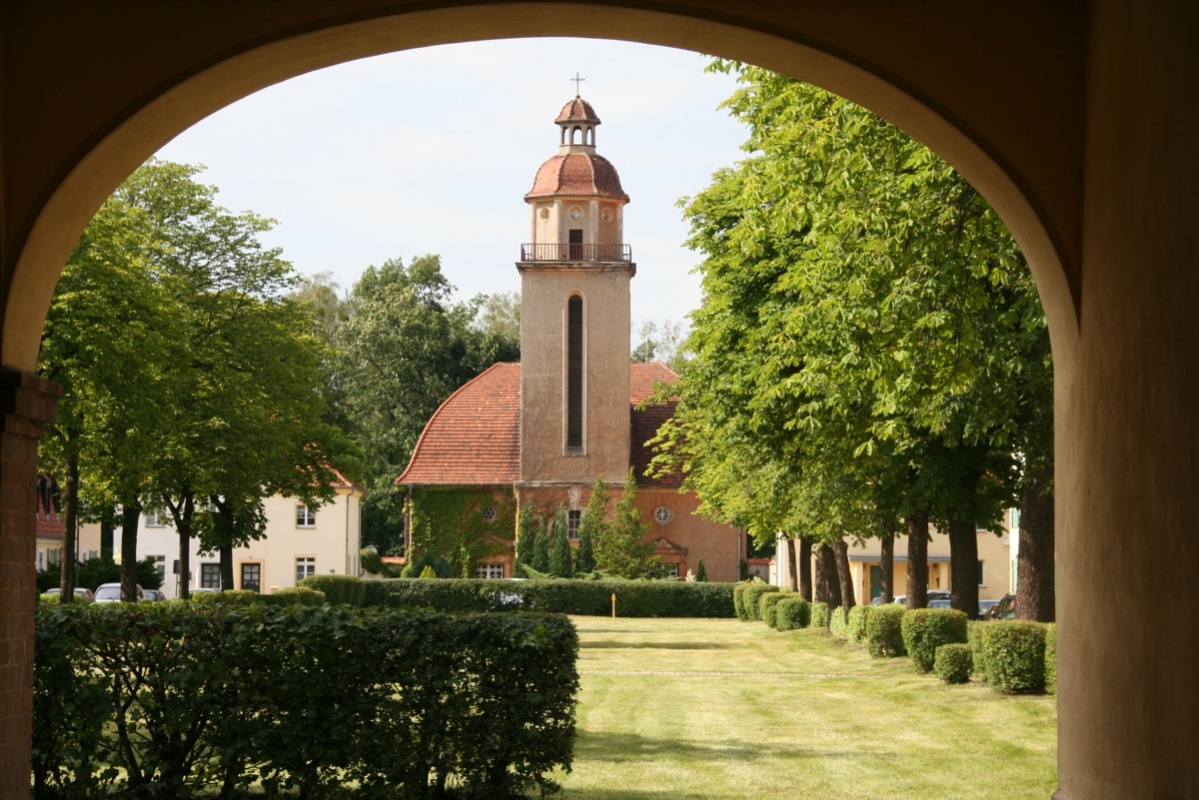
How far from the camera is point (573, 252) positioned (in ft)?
224

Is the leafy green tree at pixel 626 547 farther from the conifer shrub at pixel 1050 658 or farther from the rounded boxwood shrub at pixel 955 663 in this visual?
the conifer shrub at pixel 1050 658

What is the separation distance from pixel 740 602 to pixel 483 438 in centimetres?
1923

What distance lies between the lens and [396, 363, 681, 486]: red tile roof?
67.8 metres

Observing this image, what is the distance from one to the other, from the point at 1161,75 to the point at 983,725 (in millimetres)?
13758

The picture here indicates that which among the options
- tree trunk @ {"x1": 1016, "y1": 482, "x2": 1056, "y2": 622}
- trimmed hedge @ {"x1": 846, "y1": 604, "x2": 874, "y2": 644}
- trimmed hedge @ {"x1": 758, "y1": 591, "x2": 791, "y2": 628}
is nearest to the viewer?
tree trunk @ {"x1": 1016, "y1": 482, "x2": 1056, "y2": 622}

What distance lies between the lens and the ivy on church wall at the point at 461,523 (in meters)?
66.9

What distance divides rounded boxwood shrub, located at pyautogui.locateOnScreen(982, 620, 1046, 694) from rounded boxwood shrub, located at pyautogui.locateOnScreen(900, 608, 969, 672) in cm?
352

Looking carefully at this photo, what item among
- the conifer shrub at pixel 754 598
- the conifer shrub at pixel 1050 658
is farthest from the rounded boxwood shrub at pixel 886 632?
the conifer shrub at pixel 754 598

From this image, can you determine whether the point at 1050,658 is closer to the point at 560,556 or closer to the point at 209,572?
the point at 560,556

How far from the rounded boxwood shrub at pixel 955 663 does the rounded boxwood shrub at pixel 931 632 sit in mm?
1411

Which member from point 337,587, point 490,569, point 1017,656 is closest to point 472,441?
point 490,569

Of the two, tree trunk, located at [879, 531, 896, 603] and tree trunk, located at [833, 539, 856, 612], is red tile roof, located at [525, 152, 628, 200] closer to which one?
tree trunk, located at [833, 539, 856, 612]

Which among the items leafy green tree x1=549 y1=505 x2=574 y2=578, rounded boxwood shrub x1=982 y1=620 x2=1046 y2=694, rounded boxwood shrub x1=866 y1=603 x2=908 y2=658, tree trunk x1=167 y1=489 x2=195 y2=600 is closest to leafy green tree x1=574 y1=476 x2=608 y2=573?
leafy green tree x1=549 y1=505 x2=574 y2=578

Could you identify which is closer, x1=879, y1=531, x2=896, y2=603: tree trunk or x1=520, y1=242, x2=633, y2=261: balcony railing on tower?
x1=879, y1=531, x2=896, y2=603: tree trunk
